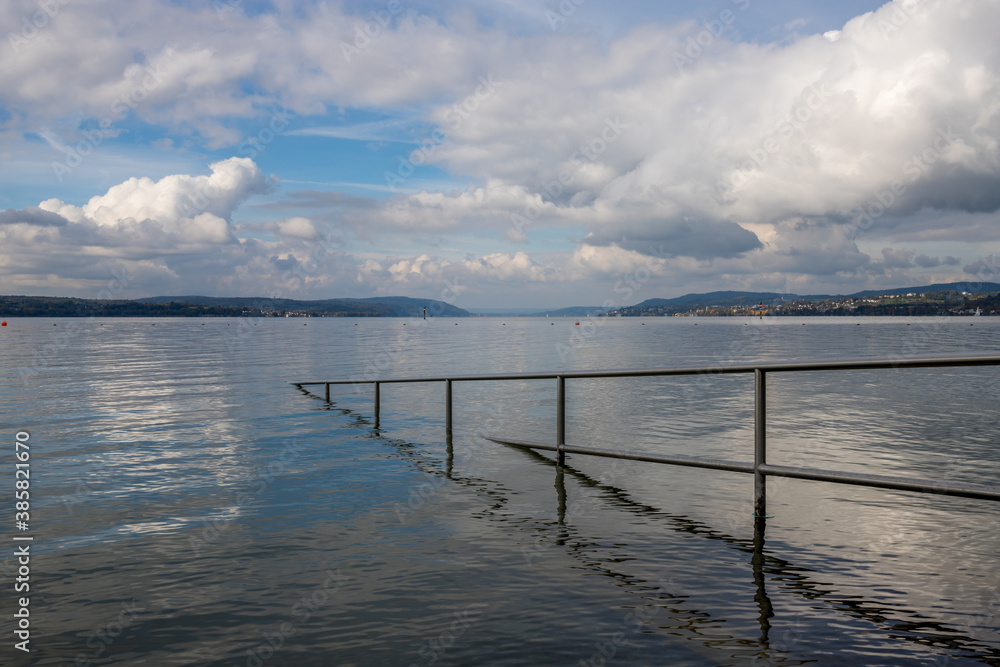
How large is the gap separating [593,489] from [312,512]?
11.1 feet

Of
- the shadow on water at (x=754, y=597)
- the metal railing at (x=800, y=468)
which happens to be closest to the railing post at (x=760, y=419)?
the metal railing at (x=800, y=468)

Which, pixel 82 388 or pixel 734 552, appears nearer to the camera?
pixel 734 552

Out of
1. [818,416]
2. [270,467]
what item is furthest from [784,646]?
[818,416]

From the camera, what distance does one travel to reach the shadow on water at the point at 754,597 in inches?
148

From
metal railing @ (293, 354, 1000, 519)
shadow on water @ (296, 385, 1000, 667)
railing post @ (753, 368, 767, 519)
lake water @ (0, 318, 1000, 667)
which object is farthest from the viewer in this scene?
railing post @ (753, 368, 767, 519)

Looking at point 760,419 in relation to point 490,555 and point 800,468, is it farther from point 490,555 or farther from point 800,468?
point 490,555

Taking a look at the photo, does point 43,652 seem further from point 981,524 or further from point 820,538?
point 981,524

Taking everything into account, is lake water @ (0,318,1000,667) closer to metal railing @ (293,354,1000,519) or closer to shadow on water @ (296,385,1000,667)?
shadow on water @ (296,385,1000,667)

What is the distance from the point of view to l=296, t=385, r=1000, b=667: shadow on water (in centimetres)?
377

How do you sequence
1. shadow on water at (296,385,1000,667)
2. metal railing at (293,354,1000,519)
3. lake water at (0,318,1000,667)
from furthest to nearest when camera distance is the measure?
metal railing at (293,354,1000,519)
lake water at (0,318,1000,667)
shadow on water at (296,385,1000,667)

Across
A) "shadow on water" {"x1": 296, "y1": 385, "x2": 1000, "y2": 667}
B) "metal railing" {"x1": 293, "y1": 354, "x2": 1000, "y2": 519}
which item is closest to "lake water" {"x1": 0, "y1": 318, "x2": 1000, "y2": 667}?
"shadow on water" {"x1": 296, "y1": 385, "x2": 1000, "y2": 667}

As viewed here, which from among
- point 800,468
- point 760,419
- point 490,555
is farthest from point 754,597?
point 490,555

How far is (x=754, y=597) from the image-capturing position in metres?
4.53

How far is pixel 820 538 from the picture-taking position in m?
5.91
